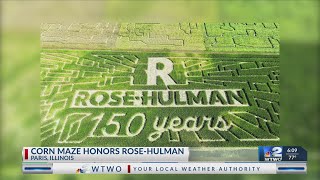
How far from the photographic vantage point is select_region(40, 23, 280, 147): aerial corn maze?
197 centimetres

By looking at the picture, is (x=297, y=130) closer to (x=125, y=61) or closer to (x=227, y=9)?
(x=227, y=9)

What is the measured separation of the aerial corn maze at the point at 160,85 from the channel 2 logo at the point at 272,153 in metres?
0.23

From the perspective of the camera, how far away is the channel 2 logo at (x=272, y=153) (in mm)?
1725

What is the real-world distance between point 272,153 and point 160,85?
72 cm

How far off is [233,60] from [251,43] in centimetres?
15

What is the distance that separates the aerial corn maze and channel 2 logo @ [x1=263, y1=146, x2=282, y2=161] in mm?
234

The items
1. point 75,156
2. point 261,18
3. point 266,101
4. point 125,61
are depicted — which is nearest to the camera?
point 75,156

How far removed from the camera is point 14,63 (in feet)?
5.57

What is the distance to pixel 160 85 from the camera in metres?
2.20

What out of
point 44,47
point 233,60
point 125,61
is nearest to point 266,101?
point 233,60
